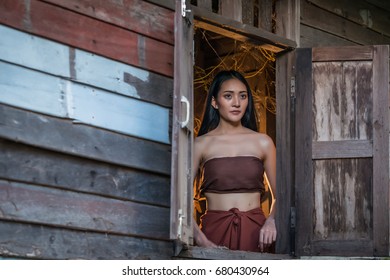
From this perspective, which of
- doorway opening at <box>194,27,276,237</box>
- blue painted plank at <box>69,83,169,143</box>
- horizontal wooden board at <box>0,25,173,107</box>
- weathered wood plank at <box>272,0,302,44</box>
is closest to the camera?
horizontal wooden board at <box>0,25,173,107</box>

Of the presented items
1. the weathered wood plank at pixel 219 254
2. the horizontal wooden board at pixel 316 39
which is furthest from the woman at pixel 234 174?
the horizontal wooden board at pixel 316 39

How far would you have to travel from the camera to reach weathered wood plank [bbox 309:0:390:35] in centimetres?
793

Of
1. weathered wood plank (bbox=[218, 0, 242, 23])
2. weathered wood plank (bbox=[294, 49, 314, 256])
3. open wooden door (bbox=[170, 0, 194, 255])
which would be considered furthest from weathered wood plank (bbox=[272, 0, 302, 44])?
open wooden door (bbox=[170, 0, 194, 255])

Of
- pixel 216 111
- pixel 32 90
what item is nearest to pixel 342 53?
pixel 216 111

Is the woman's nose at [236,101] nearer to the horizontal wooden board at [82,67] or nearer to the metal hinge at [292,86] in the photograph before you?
the metal hinge at [292,86]

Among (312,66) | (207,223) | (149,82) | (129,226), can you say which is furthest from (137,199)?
(312,66)

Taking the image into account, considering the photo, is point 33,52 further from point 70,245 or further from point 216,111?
point 216,111

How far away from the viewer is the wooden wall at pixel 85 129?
5.47 metres

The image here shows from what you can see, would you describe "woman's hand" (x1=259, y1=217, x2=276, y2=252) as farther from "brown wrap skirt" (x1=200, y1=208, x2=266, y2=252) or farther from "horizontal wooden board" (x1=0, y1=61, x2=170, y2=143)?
"horizontal wooden board" (x1=0, y1=61, x2=170, y2=143)

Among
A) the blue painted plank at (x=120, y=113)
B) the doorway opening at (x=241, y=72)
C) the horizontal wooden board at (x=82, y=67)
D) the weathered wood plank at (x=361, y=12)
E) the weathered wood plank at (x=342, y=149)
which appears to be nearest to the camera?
the horizontal wooden board at (x=82, y=67)

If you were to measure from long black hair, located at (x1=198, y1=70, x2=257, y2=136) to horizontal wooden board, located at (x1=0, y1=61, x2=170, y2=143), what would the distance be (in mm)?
1370

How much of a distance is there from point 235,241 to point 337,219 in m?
0.78

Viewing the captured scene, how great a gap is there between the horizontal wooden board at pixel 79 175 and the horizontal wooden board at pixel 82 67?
475 mm
